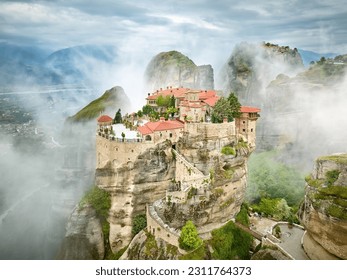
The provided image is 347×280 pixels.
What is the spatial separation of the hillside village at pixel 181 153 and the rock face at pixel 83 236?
2.31 feet

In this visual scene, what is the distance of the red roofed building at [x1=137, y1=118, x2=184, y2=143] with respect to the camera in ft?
42.6

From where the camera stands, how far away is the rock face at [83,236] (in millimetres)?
13648

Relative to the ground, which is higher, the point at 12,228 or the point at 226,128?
the point at 226,128

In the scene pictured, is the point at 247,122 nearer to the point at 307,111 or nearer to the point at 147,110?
the point at 147,110

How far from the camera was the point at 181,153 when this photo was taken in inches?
540

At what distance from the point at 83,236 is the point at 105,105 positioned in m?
7.47

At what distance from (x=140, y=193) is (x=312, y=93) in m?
12.9

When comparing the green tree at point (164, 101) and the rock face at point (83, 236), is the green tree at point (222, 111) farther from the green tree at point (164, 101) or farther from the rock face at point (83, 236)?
the rock face at point (83, 236)

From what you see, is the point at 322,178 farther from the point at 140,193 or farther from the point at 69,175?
the point at 69,175

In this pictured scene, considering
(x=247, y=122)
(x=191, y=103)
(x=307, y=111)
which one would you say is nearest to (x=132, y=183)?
(x=191, y=103)

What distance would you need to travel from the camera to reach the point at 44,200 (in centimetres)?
1577

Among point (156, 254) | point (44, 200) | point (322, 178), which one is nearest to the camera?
point (322, 178)

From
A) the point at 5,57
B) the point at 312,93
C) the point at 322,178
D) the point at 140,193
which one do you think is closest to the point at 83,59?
the point at 5,57

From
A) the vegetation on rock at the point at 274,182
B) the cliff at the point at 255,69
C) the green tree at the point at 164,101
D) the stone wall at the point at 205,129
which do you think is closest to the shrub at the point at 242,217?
the vegetation on rock at the point at 274,182
